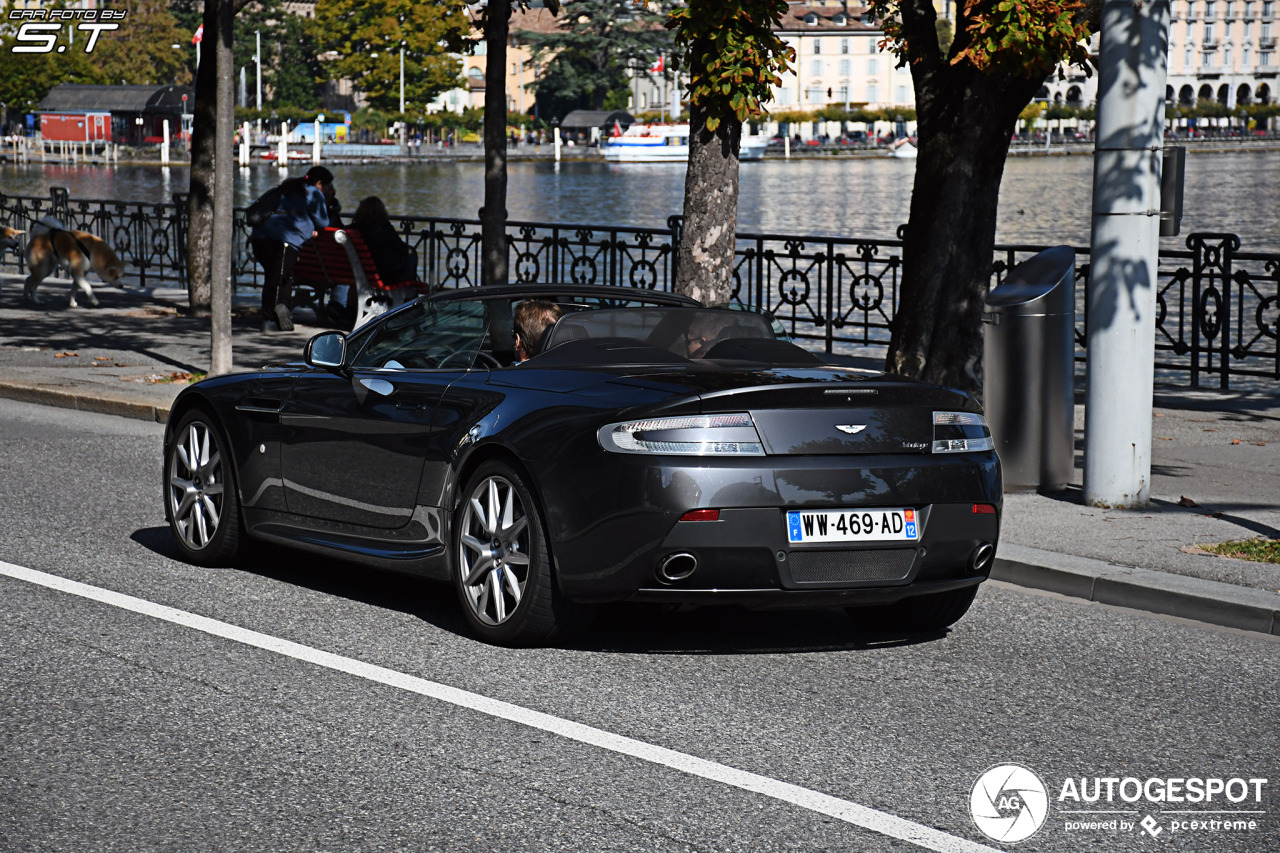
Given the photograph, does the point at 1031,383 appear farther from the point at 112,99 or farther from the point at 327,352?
the point at 112,99

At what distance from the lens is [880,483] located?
19.9 ft

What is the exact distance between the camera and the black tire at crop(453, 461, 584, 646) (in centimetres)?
633

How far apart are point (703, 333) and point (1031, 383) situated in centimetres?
368

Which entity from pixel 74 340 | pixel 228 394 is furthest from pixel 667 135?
pixel 228 394

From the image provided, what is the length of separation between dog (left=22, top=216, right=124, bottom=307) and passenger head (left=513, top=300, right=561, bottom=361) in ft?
52.2

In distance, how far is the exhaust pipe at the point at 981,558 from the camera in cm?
638

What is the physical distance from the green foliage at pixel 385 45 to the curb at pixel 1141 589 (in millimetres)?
133992

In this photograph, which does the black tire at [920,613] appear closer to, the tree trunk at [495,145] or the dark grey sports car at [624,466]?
the dark grey sports car at [624,466]

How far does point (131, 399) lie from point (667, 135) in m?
149

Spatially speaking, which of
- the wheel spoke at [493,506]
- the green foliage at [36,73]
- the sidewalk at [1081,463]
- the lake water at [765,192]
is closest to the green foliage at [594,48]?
the lake water at [765,192]

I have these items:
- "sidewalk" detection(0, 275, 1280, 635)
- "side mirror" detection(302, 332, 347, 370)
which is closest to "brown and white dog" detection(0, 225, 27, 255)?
"sidewalk" detection(0, 275, 1280, 635)

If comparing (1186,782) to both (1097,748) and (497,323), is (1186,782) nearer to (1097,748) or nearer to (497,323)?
(1097,748)

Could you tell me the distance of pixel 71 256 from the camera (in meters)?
21.7

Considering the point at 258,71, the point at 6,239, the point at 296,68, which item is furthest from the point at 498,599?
the point at 296,68
